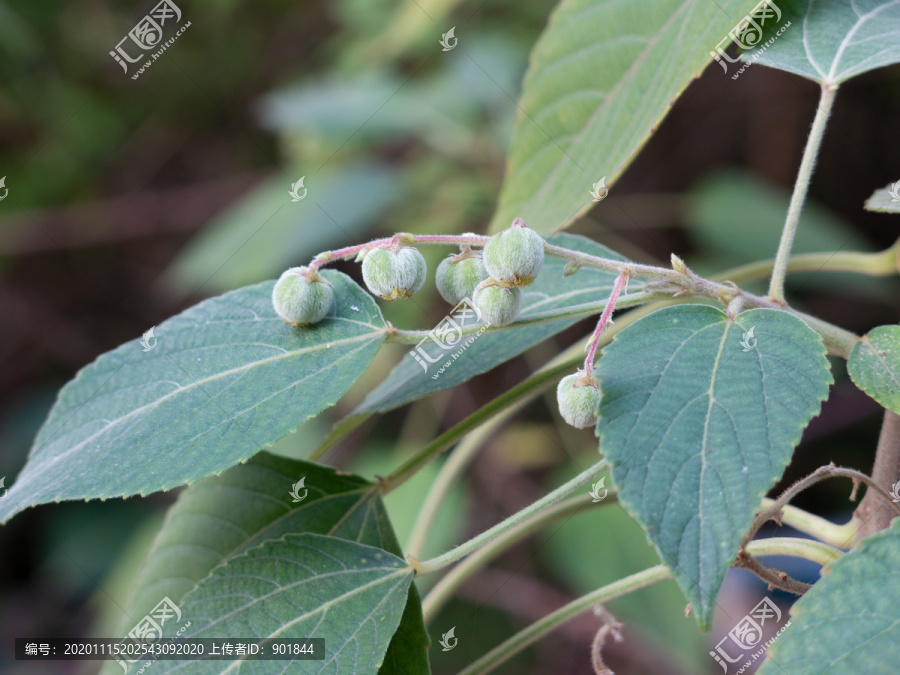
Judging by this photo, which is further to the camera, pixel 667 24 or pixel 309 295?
pixel 667 24

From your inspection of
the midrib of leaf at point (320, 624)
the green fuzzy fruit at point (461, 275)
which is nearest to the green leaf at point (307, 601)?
the midrib of leaf at point (320, 624)

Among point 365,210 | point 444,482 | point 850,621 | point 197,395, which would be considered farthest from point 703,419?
point 365,210

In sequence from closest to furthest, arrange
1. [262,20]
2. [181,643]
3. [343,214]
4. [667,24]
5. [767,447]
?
[767,447] → [181,643] → [667,24] → [343,214] → [262,20]

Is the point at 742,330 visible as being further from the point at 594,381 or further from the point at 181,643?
the point at 181,643

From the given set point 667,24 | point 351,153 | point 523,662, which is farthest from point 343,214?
point 523,662

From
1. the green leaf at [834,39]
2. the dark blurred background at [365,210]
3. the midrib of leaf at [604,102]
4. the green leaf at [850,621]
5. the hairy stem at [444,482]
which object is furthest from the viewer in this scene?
the dark blurred background at [365,210]

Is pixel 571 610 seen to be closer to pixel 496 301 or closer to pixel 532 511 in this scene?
pixel 532 511

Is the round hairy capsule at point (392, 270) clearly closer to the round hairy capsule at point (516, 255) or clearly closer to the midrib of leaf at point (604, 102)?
the round hairy capsule at point (516, 255)
